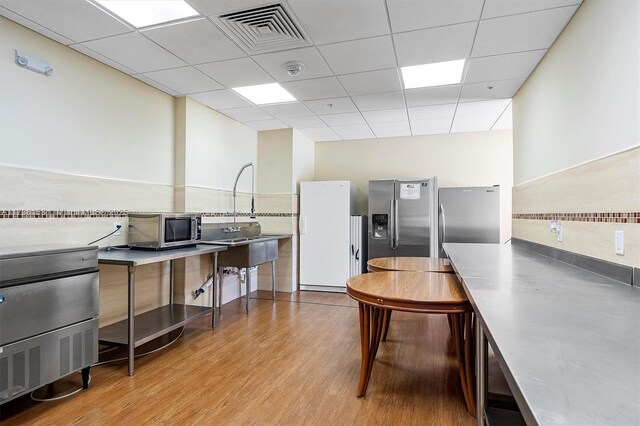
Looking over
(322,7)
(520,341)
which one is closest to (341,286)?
(322,7)

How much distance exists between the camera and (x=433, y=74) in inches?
→ 130

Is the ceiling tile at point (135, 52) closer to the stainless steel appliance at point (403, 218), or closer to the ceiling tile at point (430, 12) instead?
the ceiling tile at point (430, 12)

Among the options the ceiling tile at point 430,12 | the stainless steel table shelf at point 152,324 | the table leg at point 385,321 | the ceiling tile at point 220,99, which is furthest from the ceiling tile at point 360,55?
the stainless steel table shelf at point 152,324

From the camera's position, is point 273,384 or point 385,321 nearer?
point 273,384

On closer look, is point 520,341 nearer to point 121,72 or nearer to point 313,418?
point 313,418

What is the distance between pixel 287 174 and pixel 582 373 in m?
4.81

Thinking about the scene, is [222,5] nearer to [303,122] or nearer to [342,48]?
[342,48]

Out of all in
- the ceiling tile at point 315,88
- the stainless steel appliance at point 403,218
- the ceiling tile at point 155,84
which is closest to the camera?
the ceiling tile at point 155,84

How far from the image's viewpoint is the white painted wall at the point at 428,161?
5266 mm

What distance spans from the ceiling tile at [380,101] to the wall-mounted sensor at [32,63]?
2.83 meters

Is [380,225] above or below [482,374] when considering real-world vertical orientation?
above

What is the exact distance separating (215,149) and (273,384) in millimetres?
3084

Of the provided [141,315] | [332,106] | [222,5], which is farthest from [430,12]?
[141,315]

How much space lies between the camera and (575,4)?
215cm
